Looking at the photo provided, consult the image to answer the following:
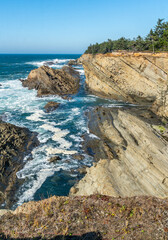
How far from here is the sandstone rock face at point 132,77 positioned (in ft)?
109

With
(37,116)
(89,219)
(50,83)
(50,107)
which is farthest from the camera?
(50,83)

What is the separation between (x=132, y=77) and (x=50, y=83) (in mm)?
23618

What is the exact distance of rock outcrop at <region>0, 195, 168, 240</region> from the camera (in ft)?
25.5

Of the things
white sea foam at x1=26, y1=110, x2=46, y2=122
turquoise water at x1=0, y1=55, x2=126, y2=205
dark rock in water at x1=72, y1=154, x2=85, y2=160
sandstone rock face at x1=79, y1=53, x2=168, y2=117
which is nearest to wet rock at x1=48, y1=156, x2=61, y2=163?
turquoise water at x1=0, y1=55, x2=126, y2=205

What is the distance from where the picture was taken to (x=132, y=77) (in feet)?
125

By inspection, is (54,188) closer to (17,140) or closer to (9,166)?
(9,166)

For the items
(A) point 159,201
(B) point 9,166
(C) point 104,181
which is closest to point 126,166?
(C) point 104,181

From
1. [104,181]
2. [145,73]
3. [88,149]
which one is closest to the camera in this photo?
[104,181]

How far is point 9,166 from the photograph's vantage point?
19.1 meters

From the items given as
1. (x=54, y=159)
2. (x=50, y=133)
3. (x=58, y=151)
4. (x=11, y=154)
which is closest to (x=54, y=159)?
(x=54, y=159)

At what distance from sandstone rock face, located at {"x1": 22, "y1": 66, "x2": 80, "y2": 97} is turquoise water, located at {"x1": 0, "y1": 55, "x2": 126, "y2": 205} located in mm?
2656

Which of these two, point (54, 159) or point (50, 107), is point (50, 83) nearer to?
point (50, 107)

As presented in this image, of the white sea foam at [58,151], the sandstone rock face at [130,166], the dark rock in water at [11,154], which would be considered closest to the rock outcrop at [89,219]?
the sandstone rock face at [130,166]

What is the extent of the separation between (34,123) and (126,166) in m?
19.2
